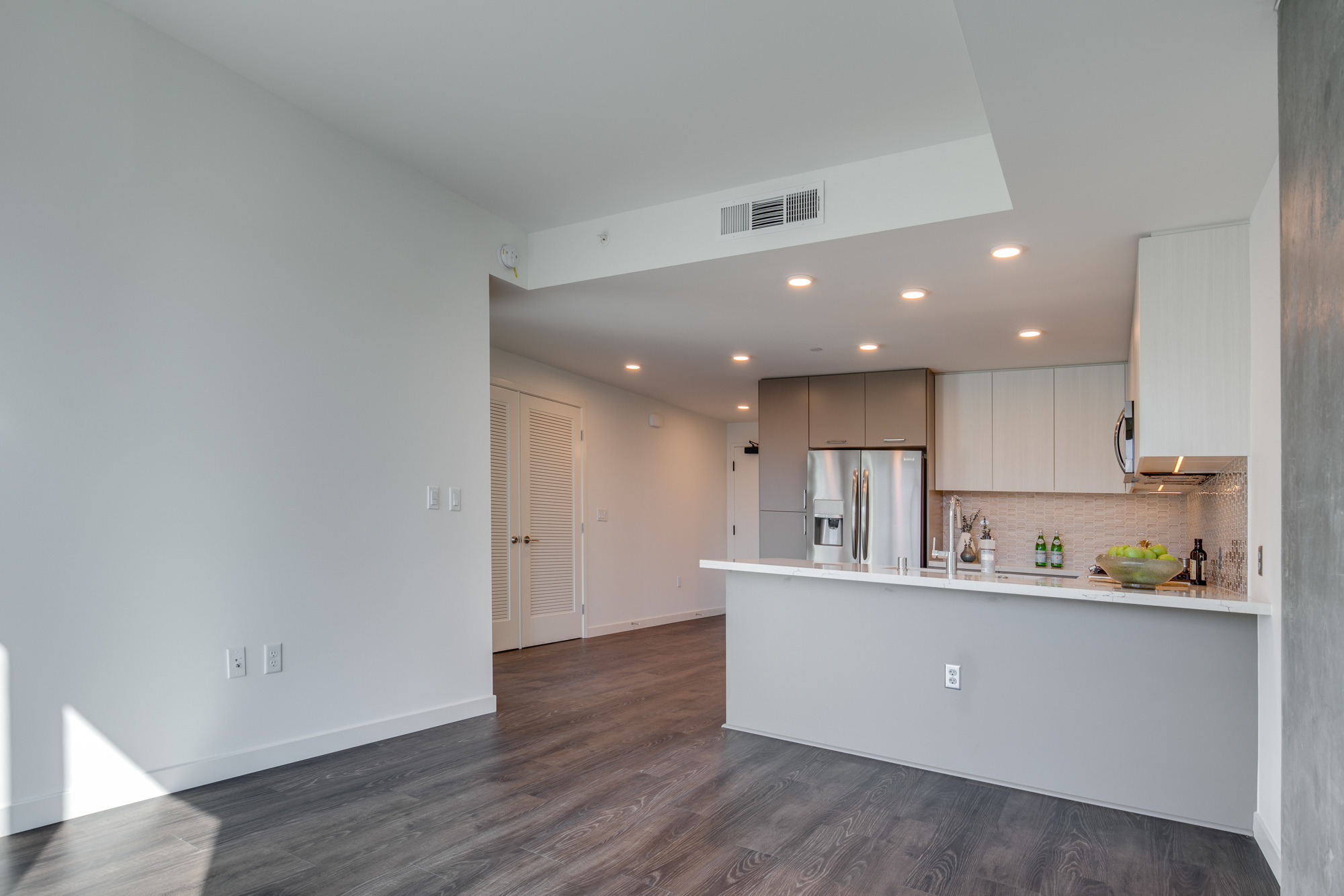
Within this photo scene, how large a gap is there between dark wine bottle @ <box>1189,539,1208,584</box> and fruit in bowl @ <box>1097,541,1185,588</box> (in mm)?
2058

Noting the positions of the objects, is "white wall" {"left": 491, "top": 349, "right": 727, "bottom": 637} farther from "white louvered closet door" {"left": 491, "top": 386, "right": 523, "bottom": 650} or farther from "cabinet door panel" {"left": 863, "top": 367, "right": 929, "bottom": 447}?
"cabinet door panel" {"left": 863, "top": 367, "right": 929, "bottom": 447}

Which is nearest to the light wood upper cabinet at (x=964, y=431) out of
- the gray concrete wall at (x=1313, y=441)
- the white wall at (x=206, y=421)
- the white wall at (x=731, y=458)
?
the white wall at (x=731, y=458)

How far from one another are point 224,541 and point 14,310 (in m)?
1.04

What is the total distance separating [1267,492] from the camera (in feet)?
8.86

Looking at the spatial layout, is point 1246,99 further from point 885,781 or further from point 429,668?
point 429,668

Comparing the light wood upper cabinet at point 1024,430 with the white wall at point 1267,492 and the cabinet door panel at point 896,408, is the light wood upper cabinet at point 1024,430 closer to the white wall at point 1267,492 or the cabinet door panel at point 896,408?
the cabinet door panel at point 896,408

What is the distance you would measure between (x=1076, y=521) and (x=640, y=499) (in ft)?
12.9

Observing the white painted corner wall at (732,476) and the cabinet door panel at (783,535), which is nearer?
the cabinet door panel at (783,535)

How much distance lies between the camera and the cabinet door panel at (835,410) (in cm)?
665

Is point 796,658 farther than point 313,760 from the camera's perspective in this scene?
Yes

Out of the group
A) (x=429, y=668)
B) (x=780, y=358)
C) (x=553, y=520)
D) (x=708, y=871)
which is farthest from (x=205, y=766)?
(x=780, y=358)

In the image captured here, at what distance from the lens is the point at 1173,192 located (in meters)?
2.89

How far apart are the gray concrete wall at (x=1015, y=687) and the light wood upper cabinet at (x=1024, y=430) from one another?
11.0 ft

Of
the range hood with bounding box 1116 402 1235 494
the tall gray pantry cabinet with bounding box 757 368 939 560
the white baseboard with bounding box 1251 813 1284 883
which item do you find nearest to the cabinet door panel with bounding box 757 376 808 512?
the tall gray pantry cabinet with bounding box 757 368 939 560
